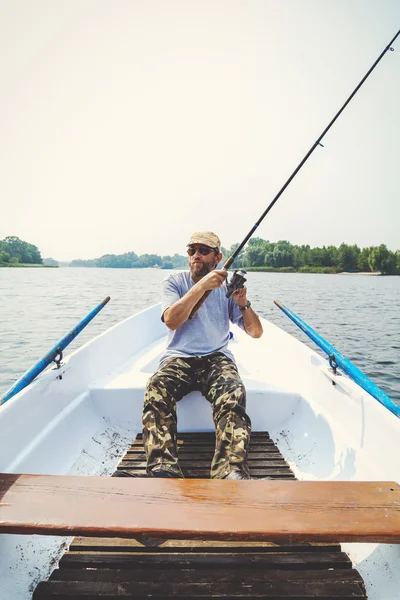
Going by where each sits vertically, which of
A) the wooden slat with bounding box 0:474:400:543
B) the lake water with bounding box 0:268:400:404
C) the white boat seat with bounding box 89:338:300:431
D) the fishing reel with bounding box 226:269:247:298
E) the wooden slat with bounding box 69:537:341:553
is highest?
the fishing reel with bounding box 226:269:247:298

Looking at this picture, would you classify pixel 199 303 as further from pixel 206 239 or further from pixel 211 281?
pixel 206 239

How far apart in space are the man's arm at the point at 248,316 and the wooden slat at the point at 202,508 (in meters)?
1.55

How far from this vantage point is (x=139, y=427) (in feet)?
9.87

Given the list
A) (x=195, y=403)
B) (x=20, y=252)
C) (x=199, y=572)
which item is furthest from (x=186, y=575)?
(x=20, y=252)

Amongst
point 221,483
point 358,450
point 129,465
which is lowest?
point 129,465

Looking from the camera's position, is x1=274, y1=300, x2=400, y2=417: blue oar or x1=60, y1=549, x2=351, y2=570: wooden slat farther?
x1=274, y1=300, x2=400, y2=417: blue oar

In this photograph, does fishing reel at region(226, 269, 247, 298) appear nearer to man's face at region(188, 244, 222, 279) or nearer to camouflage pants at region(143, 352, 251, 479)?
man's face at region(188, 244, 222, 279)

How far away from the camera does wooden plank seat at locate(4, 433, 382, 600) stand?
1.39 metres

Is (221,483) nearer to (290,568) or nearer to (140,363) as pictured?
(290,568)

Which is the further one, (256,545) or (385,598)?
(256,545)

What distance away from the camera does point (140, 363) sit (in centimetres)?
403

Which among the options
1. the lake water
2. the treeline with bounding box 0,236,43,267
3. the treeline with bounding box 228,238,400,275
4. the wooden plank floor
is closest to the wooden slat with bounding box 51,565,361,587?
the wooden plank floor

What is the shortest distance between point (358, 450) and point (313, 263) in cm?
7125

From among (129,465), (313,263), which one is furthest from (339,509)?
(313,263)
